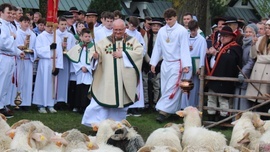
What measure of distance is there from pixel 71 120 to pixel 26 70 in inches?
70.5

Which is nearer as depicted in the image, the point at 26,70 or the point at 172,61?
the point at 172,61

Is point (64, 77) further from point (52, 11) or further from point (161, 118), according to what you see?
point (161, 118)

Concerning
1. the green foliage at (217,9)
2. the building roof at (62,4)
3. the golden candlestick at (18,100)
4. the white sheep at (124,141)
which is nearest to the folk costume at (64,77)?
the golden candlestick at (18,100)

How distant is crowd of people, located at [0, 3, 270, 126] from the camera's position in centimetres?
1032

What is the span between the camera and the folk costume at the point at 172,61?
11.9 m

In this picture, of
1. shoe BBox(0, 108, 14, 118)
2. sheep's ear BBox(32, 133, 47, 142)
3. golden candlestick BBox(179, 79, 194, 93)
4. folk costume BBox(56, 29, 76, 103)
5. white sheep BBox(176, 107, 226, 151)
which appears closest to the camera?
sheep's ear BBox(32, 133, 47, 142)

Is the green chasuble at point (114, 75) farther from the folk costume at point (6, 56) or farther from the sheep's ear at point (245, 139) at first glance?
the sheep's ear at point (245, 139)

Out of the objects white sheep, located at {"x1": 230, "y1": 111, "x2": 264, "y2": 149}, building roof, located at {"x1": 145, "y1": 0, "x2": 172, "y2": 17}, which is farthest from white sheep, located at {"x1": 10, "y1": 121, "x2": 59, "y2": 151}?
building roof, located at {"x1": 145, "y1": 0, "x2": 172, "y2": 17}

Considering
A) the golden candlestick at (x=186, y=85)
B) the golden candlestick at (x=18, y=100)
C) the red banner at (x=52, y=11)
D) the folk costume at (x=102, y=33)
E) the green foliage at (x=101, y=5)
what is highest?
the green foliage at (x=101, y=5)

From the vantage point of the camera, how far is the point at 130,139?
25.9 feet

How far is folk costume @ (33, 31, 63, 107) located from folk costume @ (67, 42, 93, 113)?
12.0 inches

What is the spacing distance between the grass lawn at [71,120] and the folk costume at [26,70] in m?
0.37

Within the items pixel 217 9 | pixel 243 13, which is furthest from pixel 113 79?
pixel 243 13

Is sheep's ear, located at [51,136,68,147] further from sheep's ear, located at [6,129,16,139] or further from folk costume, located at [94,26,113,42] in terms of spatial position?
folk costume, located at [94,26,113,42]
